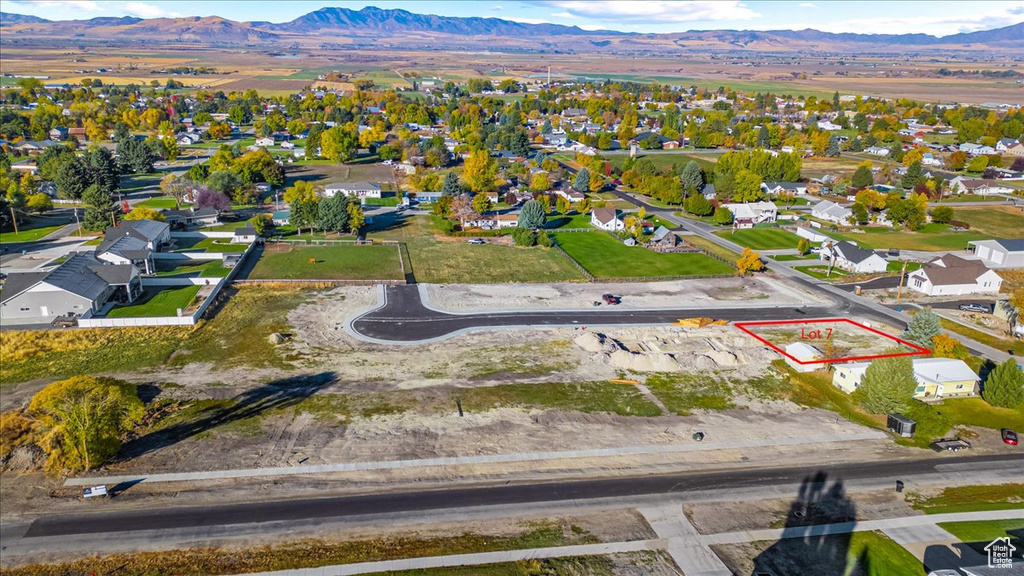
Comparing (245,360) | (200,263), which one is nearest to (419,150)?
(200,263)

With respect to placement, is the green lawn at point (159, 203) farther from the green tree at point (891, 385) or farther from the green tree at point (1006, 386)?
the green tree at point (1006, 386)

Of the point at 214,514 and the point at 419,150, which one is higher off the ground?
the point at 419,150

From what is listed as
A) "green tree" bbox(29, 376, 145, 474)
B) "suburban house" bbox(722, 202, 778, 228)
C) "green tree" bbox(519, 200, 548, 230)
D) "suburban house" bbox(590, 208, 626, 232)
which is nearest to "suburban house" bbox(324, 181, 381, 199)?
"green tree" bbox(519, 200, 548, 230)

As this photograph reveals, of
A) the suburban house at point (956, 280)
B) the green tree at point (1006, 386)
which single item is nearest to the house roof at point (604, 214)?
the suburban house at point (956, 280)

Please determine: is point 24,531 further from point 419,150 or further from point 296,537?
point 419,150

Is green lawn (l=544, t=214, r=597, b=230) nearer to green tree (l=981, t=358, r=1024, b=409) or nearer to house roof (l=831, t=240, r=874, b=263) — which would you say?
house roof (l=831, t=240, r=874, b=263)

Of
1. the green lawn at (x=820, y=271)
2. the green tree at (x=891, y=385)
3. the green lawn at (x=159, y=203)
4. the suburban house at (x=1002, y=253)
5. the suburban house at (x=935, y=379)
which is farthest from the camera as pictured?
the green lawn at (x=159, y=203)
